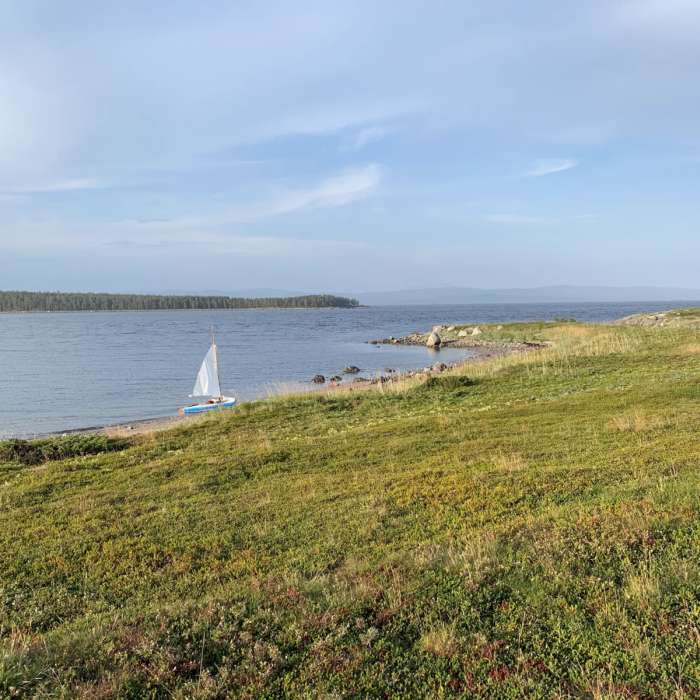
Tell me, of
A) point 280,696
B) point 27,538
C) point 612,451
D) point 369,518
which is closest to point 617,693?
point 280,696

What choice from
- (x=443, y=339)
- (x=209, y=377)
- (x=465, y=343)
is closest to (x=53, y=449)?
(x=209, y=377)

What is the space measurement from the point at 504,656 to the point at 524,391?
21223mm

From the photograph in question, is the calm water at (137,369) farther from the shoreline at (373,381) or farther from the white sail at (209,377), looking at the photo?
the white sail at (209,377)

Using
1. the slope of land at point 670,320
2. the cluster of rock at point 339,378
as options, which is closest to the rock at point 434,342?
the cluster of rock at point 339,378

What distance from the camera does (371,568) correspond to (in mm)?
6793

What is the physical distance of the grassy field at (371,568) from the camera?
4.61m

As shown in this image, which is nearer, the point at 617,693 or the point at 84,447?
the point at 617,693

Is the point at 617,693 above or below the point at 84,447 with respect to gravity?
above

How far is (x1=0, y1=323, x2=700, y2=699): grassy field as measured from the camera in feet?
15.1

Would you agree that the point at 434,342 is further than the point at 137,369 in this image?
Yes

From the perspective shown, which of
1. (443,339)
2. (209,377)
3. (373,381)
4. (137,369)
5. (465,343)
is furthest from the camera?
(443,339)

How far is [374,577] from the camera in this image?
6422mm

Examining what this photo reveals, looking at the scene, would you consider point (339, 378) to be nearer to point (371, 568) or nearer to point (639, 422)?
point (639, 422)

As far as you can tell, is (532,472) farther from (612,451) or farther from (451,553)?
(451,553)
